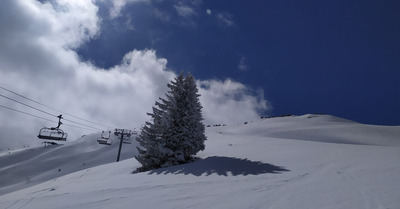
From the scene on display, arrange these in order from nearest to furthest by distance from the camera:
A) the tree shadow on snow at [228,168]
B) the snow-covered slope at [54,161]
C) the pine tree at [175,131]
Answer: the tree shadow on snow at [228,168] < the pine tree at [175,131] < the snow-covered slope at [54,161]

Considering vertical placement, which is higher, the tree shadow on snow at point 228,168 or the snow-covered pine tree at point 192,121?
the snow-covered pine tree at point 192,121

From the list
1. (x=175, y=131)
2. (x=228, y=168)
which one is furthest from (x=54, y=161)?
(x=228, y=168)

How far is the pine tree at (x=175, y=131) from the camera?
15.7m

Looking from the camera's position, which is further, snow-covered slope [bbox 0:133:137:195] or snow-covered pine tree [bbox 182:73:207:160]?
snow-covered slope [bbox 0:133:137:195]

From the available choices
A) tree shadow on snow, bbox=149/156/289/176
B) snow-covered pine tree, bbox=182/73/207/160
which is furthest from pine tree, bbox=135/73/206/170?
tree shadow on snow, bbox=149/156/289/176

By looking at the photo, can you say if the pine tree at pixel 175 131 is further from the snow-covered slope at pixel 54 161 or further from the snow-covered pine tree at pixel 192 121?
the snow-covered slope at pixel 54 161

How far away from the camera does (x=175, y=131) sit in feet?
53.3

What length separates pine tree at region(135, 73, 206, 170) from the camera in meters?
15.7

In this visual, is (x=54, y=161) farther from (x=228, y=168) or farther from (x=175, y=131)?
(x=228, y=168)

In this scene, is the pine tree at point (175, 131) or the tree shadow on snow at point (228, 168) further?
the pine tree at point (175, 131)

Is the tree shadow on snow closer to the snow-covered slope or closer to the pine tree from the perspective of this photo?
the pine tree

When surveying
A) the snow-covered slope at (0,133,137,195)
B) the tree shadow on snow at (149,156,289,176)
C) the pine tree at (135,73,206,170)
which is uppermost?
the pine tree at (135,73,206,170)

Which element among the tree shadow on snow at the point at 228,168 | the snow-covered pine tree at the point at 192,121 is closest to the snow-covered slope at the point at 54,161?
the snow-covered pine tree at the point at 192,121

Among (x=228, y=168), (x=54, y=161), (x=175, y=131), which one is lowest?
(x=54, y=161)
